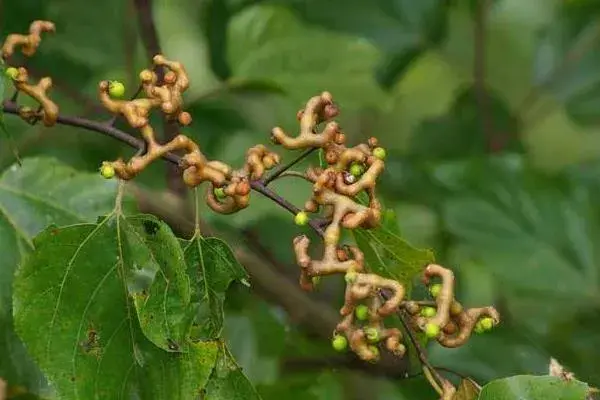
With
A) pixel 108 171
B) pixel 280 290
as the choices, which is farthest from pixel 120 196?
pixel 280 290

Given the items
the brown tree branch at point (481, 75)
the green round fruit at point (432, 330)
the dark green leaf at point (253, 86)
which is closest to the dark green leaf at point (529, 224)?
the brown tree branch at point (481, 75)

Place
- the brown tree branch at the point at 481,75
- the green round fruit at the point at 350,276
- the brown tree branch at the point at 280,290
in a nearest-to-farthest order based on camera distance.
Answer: the green round fruit at the point at 350,276 → the brown tree branch at the point at 280,290 → the brown tree branch at the point at 481,75

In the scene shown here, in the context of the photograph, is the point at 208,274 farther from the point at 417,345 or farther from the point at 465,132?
the point at 465,132

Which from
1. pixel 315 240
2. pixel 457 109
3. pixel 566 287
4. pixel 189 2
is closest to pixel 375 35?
pixel 457 109

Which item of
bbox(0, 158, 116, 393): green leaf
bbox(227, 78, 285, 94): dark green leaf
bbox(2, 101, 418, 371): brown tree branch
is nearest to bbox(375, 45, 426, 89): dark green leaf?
bbox(227, 78, 285, 94): dark green leaf

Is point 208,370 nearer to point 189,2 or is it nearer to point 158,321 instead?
point 158,321

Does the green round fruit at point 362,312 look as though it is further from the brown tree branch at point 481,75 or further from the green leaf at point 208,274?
the brown tree branch at point 481,75

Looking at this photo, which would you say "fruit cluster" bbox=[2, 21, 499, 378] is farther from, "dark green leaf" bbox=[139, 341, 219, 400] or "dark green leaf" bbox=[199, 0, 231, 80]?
"dark green leaf" bbox=[199, 0, 231, 80]
